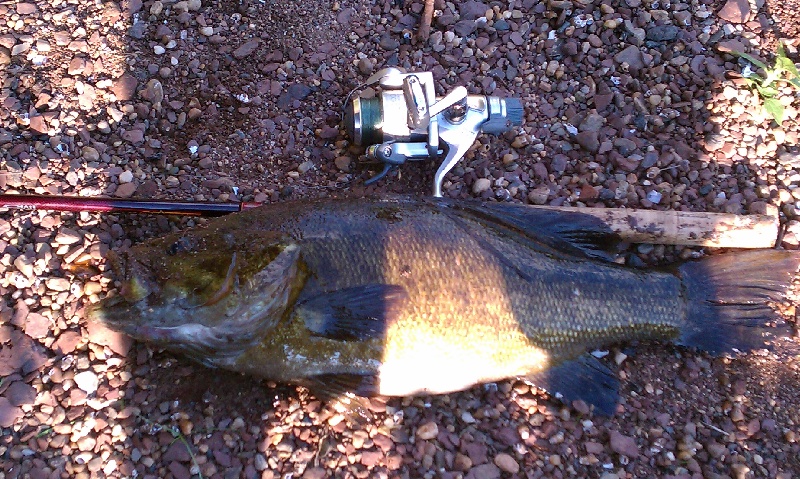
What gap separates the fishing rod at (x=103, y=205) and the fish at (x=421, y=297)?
227mm

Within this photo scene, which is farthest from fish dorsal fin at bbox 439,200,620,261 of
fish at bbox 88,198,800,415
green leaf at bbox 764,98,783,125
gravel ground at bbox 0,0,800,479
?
green leaf at bbox 764,98,783,125

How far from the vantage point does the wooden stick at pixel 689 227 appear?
3.30 meters

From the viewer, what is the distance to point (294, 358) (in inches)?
112

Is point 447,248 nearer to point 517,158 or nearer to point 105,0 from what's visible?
point 517,158

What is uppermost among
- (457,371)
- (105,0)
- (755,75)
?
(105,0)

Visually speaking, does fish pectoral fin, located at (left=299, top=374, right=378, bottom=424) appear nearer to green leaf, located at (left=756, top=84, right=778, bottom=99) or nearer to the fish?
the fish

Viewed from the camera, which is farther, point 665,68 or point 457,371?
point 665,68

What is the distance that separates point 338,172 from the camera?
148 inches

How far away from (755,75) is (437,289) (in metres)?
2.85

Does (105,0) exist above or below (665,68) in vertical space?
above

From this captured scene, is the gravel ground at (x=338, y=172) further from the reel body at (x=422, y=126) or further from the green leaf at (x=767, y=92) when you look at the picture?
the reel body at (x=422, y=126)

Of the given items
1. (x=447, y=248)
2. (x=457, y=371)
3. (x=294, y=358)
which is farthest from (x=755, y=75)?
(x=294, y=358)

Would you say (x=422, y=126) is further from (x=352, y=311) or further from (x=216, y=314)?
(x=216, y=314)

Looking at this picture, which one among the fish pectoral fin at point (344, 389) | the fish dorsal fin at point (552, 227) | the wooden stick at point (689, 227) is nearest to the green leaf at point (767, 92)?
the wooden stick at point (689, 227)
